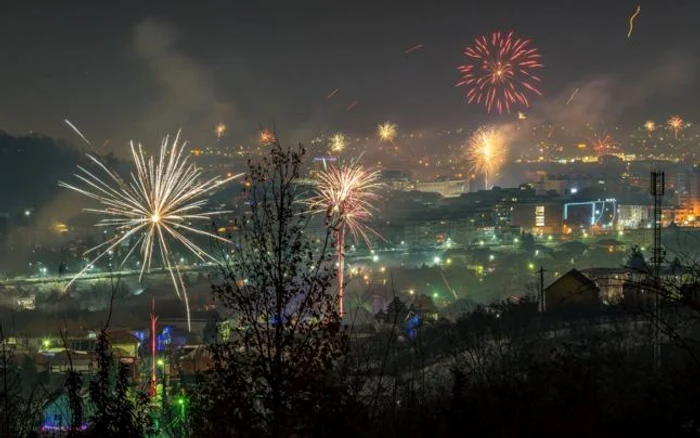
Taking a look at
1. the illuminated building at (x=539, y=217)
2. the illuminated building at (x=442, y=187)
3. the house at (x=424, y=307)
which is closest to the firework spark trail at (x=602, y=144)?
the illuminated building at (x=442, y=187)

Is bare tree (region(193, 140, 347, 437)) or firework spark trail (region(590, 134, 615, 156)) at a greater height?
firework spark trail (region(590, 134, 615, 156))

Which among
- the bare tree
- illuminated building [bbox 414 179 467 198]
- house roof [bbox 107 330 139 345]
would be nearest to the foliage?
the bare tree

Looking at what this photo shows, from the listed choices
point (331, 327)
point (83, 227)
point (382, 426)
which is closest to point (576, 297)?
point (382, 426)

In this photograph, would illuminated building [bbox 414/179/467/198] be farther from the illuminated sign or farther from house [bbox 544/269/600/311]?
house [bbox 544/269/600/311]

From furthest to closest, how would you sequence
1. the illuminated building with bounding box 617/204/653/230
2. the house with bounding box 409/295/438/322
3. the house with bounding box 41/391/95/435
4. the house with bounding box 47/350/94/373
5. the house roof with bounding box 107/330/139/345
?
the illuminated building with bounding box 617/204/653/230
the house with bounding box 409/295/438/322
the house roof with bounding box 107/330/139/345
the house with bounding box 47/350/94/373
the house with bounding box 41/391/95/435

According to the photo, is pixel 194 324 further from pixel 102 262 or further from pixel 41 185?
pixel 41 185

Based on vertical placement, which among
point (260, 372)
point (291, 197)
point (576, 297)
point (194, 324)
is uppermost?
point (291, 197)

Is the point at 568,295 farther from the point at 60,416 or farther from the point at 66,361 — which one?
the point at 60,416
